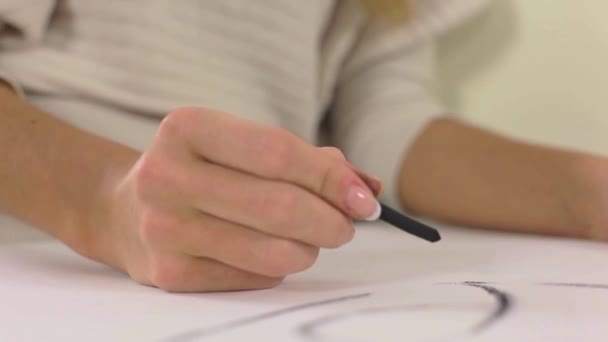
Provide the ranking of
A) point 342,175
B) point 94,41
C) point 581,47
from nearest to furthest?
point 342,175
point 94,41
point 581,47

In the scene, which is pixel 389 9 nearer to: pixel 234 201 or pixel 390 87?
pixel 390 87

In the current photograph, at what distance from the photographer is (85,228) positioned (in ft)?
1.29

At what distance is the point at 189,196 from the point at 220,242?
A: 0.03 metres

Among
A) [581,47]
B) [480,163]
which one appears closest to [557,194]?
[480,163]

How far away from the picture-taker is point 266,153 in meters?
0.32

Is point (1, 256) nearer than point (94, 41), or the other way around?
point (1, 256)

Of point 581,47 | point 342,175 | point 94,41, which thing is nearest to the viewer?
point 342,175

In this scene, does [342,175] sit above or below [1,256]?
above

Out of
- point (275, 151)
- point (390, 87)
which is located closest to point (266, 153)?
point (275, 151)

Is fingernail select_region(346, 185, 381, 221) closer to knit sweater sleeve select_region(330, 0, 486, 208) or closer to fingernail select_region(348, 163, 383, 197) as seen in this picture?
fingernail select_region(348, 163, 383, 197)

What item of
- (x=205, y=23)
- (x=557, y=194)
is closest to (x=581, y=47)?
(x=557, y=194)

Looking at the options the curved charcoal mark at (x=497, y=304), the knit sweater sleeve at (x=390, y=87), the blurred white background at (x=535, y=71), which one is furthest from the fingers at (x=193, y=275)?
the blurred white background at (x=535, y=71)

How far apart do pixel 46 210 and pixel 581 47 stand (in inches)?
19.6

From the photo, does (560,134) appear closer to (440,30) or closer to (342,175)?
(440,30)
